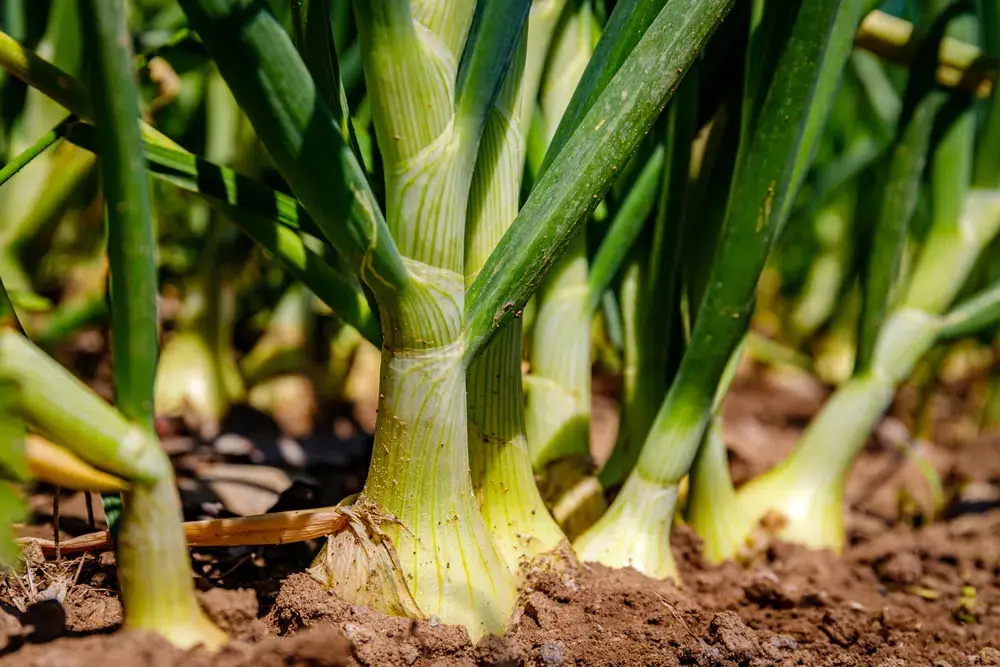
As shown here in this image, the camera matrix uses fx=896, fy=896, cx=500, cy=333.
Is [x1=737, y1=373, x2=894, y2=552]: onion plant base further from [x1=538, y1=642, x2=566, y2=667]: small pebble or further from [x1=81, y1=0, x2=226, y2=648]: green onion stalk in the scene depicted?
[x1=81, y1=0, x2=226, y2=648]: green onion stalk

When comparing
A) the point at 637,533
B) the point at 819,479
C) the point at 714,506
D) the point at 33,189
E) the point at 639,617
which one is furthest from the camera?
the point at 33,189

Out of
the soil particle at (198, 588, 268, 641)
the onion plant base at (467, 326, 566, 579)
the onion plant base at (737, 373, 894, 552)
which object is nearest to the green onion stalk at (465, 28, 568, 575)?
the onion plant base at (467, 326, 566, 579)

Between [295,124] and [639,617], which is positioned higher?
[295,124]

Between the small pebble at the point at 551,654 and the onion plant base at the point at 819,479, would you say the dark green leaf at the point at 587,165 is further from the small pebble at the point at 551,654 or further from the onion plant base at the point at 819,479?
the onion plant base at the point at 819,479

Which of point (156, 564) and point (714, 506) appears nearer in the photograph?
point (156, 564)

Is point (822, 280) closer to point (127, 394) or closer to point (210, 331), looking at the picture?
point (210, 331)

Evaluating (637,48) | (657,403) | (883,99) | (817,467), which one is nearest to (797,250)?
(883,99)

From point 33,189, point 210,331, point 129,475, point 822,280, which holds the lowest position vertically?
point 129,475

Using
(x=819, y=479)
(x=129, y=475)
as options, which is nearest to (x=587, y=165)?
(x=129, y=475)
